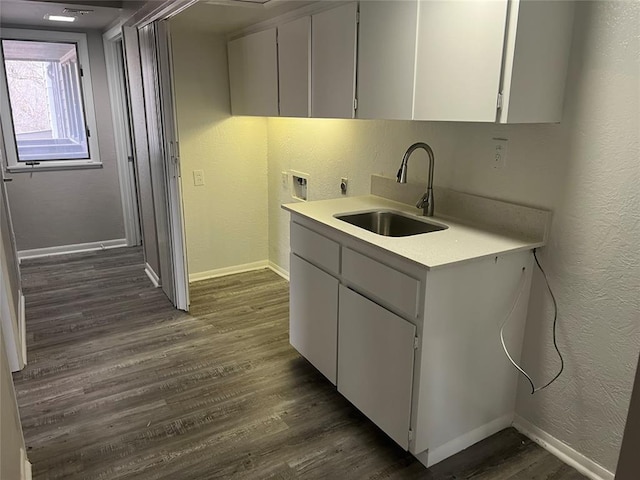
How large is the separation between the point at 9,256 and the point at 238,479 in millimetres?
2256

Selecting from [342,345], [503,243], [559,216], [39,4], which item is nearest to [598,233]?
[559,216]

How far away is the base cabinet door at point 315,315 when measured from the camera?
2.36 meters

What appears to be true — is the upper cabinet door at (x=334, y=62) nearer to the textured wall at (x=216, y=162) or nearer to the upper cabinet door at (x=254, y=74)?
the upper cabinet door at (x=254, y=74)

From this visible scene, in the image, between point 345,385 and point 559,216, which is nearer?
point 559,216

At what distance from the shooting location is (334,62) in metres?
2.52

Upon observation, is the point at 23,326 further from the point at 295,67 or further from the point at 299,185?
the point at 295,67

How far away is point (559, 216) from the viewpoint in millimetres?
1939

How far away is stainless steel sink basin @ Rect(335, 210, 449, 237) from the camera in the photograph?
8.18 feet

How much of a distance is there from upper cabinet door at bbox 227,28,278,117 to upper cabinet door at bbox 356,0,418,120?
0.98 metres

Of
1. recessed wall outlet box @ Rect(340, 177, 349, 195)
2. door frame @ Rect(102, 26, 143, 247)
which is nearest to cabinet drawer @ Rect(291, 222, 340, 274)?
recessed wall outlet box @ Rect(340, 177, 349, 195)

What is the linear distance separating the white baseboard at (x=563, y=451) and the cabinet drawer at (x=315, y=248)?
3.71 ft

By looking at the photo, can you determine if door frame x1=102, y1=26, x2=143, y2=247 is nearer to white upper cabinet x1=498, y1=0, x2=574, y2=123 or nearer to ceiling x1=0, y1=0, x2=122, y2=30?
ceiling x1=0, y1=0, x2=122, y2=30

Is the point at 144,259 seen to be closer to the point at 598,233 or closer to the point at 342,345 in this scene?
the point at 342,345

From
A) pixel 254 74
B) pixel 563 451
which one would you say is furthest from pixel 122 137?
pixel 563 451
